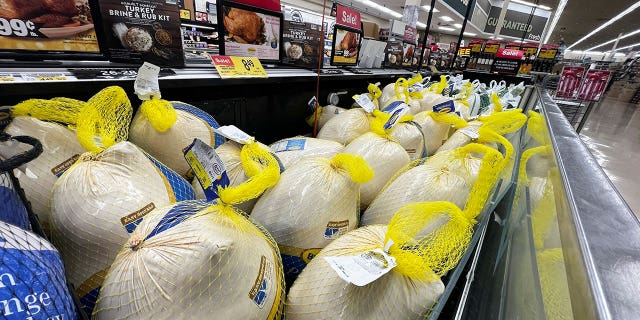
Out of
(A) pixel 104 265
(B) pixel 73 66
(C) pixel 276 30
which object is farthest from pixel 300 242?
(C) pixel 276 30

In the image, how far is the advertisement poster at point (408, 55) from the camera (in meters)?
3.25

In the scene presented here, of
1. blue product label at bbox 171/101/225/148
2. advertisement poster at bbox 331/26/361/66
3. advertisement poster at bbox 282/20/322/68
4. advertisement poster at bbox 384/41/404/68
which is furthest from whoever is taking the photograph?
advertisement poster at bbox 384/41/404/68

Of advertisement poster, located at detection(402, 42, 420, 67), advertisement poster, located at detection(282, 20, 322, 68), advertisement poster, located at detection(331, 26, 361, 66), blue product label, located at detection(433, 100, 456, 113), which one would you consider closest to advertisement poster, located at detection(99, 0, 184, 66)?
advertisement poster, located at detection(282, 20, 322, 68)

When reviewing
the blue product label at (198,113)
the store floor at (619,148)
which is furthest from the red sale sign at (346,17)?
the store floor at (619,148)

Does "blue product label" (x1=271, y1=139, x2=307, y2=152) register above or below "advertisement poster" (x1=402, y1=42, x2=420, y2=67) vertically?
below

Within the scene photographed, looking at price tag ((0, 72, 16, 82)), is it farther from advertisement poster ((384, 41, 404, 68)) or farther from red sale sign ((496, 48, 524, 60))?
red sale sign ((496, 48, 524, 60))

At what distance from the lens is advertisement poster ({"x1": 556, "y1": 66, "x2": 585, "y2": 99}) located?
438 cm

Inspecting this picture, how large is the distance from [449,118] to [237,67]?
3.80 feet

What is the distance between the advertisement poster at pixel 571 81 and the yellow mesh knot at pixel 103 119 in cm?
577

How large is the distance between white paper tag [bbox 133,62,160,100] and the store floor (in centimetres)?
419

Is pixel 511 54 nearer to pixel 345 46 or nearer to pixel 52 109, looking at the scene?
pixel 345 46

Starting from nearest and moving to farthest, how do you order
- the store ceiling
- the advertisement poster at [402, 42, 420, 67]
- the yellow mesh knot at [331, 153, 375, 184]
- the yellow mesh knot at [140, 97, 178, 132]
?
1. the yellow mesh knot at [331, 153, 375, 184]
2. the yellow mesh knot at [140, 97, 178, 132]
3. the advertisement poster at [402, 42, 420, 67]
4. the store ceiling

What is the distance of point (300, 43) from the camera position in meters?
1.81

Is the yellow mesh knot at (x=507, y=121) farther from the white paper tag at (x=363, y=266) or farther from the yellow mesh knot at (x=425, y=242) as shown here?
the white paper tag at (x=363, y=266)
